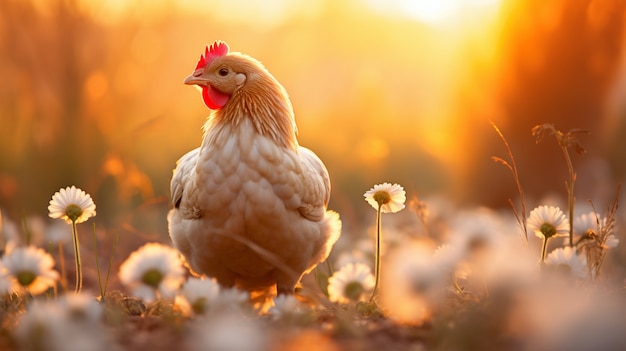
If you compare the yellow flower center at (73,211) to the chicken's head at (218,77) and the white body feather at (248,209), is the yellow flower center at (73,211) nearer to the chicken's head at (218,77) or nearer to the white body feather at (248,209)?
the white body feather at (248,209)

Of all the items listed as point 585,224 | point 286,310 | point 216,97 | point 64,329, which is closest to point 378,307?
point 286,310

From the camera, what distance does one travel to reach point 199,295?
1912 mm

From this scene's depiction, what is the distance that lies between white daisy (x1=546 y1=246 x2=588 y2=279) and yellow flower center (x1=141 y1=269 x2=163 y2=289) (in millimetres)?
1393

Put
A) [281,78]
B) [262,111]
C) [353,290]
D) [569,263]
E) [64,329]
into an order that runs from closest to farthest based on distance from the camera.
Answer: [64,329] < [353,290] < [569,263] < [262,111] < [281,78]

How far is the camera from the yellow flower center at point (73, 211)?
7.97 feet

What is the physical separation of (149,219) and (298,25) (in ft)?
12.6

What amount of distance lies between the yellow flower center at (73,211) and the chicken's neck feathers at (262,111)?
72cm

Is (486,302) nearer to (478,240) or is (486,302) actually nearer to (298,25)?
(478,240)

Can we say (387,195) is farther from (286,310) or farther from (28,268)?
(28,268)

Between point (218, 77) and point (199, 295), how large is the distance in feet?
4.05

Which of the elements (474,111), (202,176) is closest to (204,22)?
(474,111)

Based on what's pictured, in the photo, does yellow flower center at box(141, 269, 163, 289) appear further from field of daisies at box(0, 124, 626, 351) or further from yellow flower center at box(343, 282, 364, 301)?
yellow flower center at box(343, 282, 364, 301)

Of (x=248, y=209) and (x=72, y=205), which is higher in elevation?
(x=248, y=209)

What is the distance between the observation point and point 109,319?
2053 millimetres
